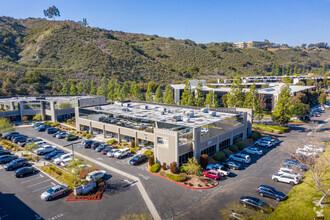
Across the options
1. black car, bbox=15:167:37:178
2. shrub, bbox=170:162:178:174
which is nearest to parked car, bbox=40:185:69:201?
black car, bbox=15:167:37:178

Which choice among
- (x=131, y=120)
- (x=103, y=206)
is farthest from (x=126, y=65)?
(x=103, y=206)

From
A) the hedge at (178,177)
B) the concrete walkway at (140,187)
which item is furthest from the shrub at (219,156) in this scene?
the concrete walkway at (140,187)

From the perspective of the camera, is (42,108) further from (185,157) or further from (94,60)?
(94,60)

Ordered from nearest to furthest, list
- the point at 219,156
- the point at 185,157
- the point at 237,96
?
1. the point at 185,157
2. the point at 219,156
3. the point at 237,96

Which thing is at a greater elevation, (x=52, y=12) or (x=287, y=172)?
(x=52, y=12)

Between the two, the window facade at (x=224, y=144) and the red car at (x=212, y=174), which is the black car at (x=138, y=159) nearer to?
the red car at (x=212, y=174)

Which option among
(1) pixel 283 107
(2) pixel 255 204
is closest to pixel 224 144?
(2) pixel 255 204

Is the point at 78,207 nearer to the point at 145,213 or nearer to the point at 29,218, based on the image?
the point at 29,218
